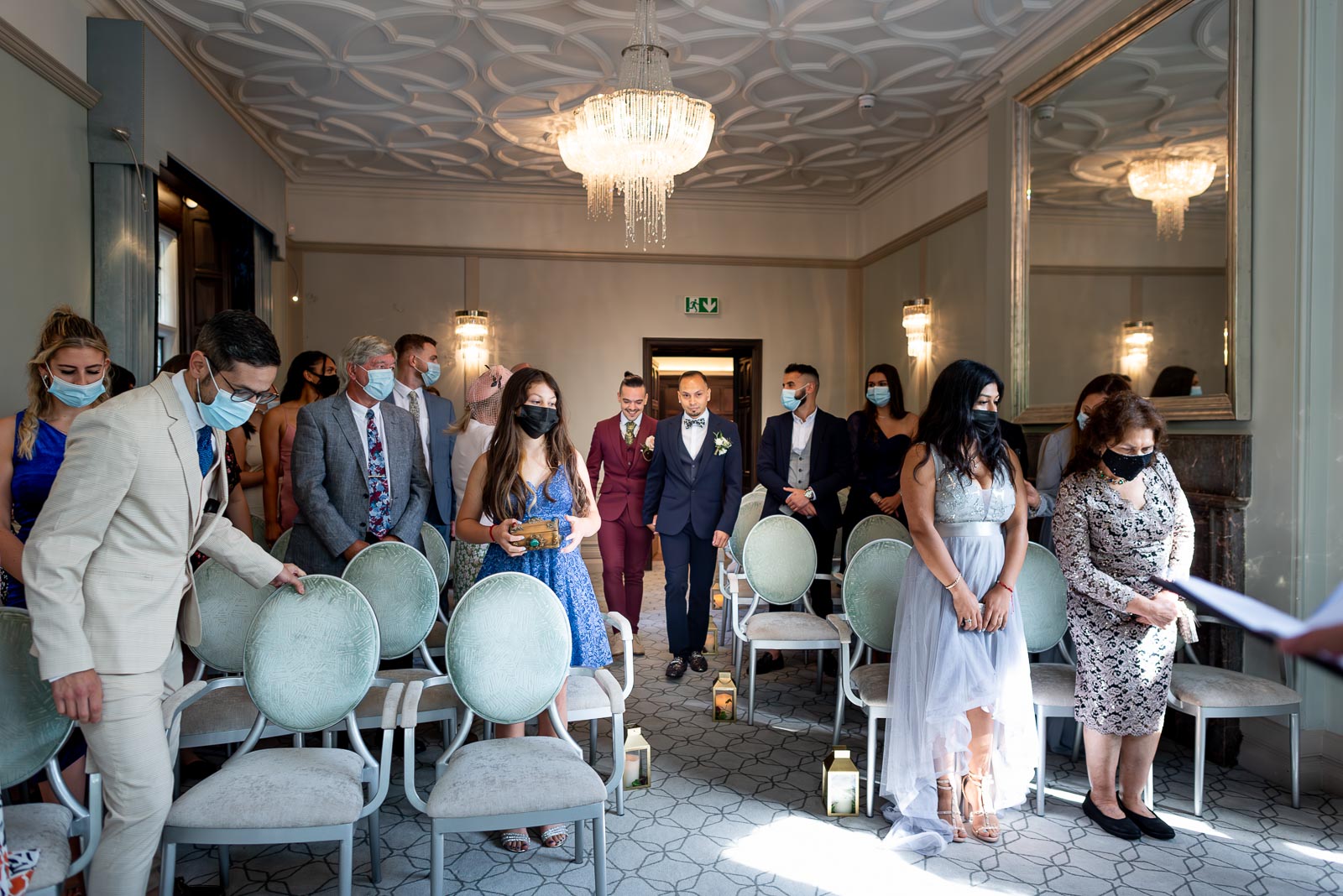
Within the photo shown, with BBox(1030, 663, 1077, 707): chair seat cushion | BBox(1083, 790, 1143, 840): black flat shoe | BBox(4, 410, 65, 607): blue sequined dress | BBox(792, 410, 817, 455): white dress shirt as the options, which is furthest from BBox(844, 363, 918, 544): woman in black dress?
BBox(4, 410, 65, 607): blue sequined dress

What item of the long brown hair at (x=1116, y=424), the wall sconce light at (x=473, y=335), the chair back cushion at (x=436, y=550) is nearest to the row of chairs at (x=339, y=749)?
the chair back cushion at (x=436, y=550)

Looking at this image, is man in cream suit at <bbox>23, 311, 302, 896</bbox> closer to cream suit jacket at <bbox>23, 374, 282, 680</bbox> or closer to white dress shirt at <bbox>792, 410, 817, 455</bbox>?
cream suit jacket at <bbox>23, 374, 282, 680</bbox>

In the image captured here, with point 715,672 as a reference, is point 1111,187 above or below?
above

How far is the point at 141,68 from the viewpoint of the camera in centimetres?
494

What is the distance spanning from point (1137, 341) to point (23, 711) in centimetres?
491

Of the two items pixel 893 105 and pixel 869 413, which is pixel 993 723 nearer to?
pixel 869 413

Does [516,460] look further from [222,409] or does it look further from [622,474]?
[622,474]

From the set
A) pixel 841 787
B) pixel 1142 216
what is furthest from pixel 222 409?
pixel 1142 216

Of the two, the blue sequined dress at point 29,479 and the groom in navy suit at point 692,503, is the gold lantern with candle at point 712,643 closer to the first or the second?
the groom in navy suit at point 692,503

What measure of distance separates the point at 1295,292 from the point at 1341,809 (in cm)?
208

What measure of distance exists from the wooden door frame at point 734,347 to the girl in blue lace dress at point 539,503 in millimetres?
6229

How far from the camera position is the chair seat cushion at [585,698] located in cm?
290

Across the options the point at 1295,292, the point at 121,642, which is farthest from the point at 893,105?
the point at 121,642

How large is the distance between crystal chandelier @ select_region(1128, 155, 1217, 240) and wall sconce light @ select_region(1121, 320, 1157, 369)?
18.3 inches
